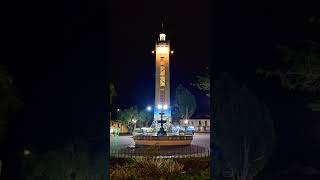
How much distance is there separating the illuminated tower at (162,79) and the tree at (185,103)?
5.45m

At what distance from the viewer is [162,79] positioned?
38031mm

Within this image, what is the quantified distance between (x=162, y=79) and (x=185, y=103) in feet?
20.6

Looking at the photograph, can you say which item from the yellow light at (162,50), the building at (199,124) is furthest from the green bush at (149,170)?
the yellow light at (162,50)

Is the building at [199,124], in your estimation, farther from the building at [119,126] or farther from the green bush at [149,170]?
the green bush at [149,170]

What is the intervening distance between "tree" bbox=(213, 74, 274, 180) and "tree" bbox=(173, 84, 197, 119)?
110 ft

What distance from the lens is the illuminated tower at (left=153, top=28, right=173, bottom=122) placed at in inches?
1487

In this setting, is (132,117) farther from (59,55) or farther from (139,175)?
(59,55)

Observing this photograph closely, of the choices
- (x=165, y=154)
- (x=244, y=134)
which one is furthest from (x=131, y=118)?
(x=244, y=134)

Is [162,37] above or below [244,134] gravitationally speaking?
above

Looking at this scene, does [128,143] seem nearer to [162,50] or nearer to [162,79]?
[162,79]

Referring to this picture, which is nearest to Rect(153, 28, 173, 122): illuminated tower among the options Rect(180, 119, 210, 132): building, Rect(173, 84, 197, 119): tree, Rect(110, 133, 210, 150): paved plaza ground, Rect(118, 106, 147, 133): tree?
Rect(118, 106, 147, 133): tree

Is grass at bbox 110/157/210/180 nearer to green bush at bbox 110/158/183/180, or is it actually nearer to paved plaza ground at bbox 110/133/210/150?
green bush at bbox 110/158/183/180

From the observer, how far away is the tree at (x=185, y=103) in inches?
1706

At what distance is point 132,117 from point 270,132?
27952 mm
